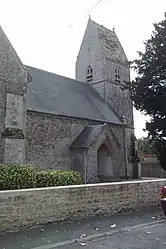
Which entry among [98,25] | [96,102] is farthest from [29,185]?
[98,25]

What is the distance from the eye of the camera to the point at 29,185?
9.73 m

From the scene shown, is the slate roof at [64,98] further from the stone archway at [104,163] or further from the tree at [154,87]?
the tree at [154,87]

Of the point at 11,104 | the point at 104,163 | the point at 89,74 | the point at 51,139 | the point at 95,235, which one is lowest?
the point at 95,235

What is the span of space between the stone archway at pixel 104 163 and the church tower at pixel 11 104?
890cm

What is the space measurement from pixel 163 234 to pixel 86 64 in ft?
89.8

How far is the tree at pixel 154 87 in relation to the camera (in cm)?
2125

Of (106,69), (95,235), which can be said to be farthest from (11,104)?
(106,69)

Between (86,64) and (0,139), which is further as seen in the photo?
(86,64)

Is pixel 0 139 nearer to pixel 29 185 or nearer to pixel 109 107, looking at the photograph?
pixel 29 185

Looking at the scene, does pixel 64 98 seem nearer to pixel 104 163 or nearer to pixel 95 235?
pixel 104 163

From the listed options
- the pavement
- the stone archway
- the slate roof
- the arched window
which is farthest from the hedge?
the arched window

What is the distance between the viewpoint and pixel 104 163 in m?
25.2

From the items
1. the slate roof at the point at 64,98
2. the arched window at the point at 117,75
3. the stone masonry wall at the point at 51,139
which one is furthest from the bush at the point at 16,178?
the arched window at the point at 117,75

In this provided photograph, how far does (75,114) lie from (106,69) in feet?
30.8
